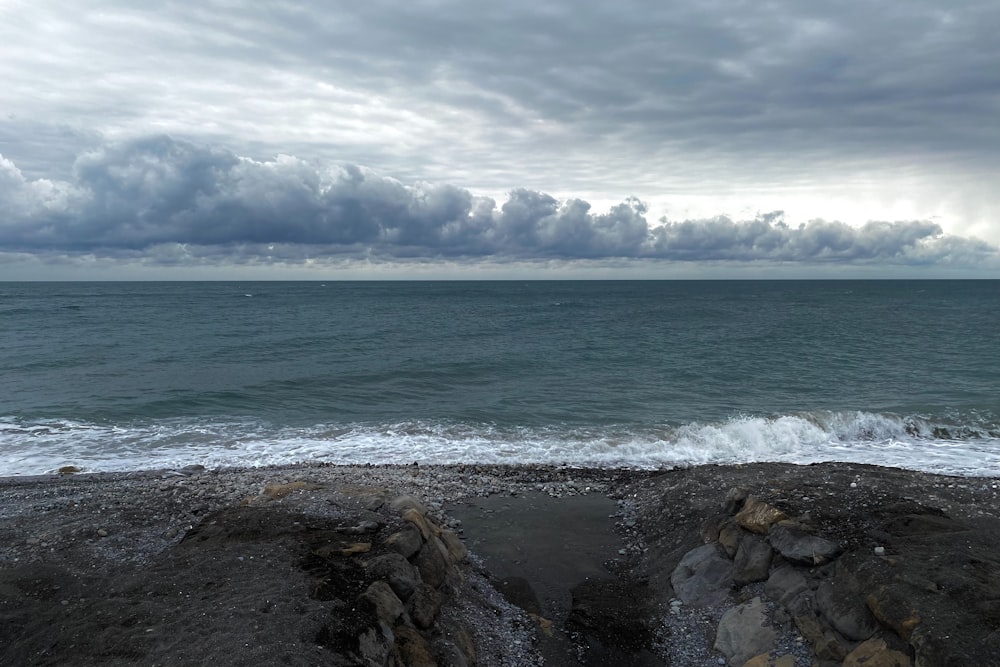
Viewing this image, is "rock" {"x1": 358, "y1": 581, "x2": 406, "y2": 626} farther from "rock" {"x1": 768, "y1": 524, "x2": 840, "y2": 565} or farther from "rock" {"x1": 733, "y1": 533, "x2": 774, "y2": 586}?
"rock" {"x1": 768, "y1": 524, "x2": 840, "y2": 565}

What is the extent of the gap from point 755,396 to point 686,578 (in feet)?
70.2

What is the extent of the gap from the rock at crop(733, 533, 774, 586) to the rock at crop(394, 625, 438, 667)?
6.21 metres

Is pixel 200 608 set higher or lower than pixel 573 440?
higher

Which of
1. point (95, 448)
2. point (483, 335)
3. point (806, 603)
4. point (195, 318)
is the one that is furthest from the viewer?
point (195, 318)

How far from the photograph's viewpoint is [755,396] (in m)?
31.5

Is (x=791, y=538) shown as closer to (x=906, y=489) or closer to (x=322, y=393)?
(x=906, y=489)

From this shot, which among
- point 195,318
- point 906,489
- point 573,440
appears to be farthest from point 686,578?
point 195,318

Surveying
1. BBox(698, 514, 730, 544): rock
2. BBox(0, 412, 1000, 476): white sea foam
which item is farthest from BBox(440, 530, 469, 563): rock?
BBox(0, 412, 1000, 476): white sea foam

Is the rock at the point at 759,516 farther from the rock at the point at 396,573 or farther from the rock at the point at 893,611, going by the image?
the rock at the point at 396,573

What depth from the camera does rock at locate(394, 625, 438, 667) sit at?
910cm

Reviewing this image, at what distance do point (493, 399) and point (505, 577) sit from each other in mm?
17725

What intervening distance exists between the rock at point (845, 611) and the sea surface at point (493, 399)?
10.8 meters

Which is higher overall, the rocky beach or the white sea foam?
the rocky beach

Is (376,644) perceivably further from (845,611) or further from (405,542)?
(845,611)
